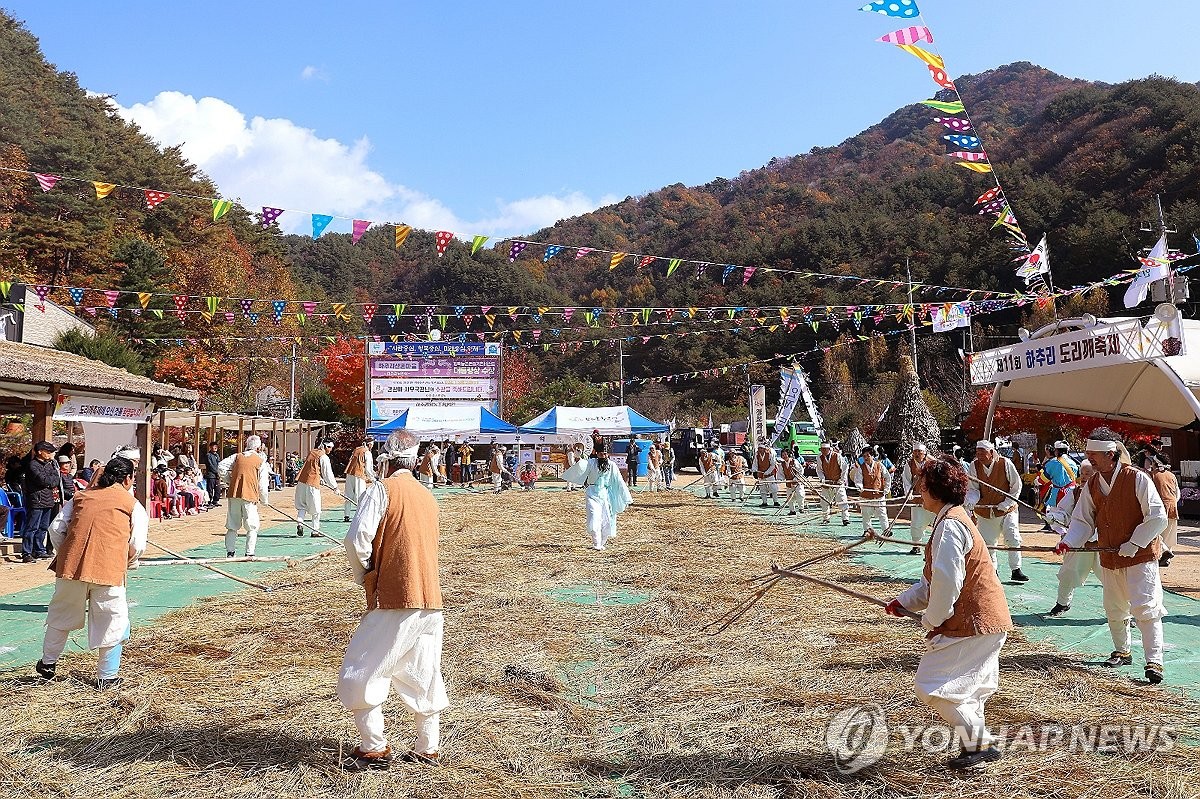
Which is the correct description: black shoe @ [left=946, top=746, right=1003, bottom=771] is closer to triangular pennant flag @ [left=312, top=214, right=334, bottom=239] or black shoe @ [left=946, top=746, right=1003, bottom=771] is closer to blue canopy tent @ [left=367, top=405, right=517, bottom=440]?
triangular pennant flag @ [left=312, top=214, right=334, bottom=239]

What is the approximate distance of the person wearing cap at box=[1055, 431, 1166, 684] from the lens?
18.7 ft

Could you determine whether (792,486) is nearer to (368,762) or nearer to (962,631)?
(962,631)

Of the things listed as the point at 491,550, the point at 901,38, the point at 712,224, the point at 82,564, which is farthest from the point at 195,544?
the point at 712,224

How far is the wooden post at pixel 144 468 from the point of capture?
53.5 ft

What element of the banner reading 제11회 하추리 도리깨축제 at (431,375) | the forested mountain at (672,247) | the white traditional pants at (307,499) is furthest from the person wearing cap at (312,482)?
the banner reading 제11회 하추리 도리깨축제 at (431,375)

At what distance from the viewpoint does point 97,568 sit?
5.68 meters

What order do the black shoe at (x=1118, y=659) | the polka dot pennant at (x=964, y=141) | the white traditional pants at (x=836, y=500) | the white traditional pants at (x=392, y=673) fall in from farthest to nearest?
the white traditional pants at (x=836, y=500), the polka dot pennant at (x=964, y=141), the black shoe at (x=1118, y=659), the white traditional pants at (x=392, y=673)

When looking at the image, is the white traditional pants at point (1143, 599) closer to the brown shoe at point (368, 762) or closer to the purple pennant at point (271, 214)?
the brown shoe at point (368, 762)

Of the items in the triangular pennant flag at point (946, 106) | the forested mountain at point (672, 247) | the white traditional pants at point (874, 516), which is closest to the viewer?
the triangular pennant flag at point (946, 106)

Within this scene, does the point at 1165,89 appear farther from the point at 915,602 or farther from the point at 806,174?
the point at 915,602

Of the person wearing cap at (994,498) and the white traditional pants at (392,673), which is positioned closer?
the white traditional pants at (392,673)

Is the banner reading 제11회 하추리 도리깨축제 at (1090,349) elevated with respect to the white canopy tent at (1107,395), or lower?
elevated

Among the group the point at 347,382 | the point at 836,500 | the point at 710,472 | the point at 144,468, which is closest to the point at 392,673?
the point at 144,468

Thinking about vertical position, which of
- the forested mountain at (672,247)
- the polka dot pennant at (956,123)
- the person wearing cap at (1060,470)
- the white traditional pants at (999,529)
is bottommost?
the white traditional pants at (999,529)
